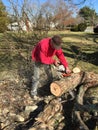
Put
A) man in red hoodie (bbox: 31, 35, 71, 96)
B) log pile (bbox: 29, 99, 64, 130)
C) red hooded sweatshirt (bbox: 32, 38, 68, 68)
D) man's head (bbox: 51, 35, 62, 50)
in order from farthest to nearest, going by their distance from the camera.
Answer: red hooded sweatshirt (bbox: 32, 38, 68, 68) < man in red hoodie (bbox: 31, 35, 71, 96) < man's head (bbox: 51, 35, 62, 50) < log pile (bbox: 29, 99, 64, 130)

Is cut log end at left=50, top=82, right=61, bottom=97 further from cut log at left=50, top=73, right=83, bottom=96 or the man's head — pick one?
the man's head

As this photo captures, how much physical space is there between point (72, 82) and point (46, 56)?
0.87m

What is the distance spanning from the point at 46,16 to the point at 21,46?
2.03 meters

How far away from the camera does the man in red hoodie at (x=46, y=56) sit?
6.47 meters

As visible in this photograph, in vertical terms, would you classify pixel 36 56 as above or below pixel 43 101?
above

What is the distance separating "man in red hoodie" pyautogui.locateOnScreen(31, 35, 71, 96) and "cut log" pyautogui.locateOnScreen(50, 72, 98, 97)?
297mm

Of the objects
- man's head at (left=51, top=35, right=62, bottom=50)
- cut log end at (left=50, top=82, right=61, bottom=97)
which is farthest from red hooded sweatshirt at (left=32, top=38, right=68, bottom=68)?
cut log end at (left=50, top=82, right=61, bottom=97)

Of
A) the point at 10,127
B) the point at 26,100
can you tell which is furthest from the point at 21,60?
the point at 10,127

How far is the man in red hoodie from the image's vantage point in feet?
21.2

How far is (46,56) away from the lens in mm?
6816

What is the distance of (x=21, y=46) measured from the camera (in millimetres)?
12398

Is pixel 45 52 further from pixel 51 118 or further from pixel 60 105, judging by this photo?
pixel 51 118

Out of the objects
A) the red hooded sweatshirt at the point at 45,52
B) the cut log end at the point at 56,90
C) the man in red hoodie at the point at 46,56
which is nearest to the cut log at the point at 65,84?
the cut log end at the point at 56,90

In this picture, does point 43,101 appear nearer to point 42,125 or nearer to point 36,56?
point 36,56
